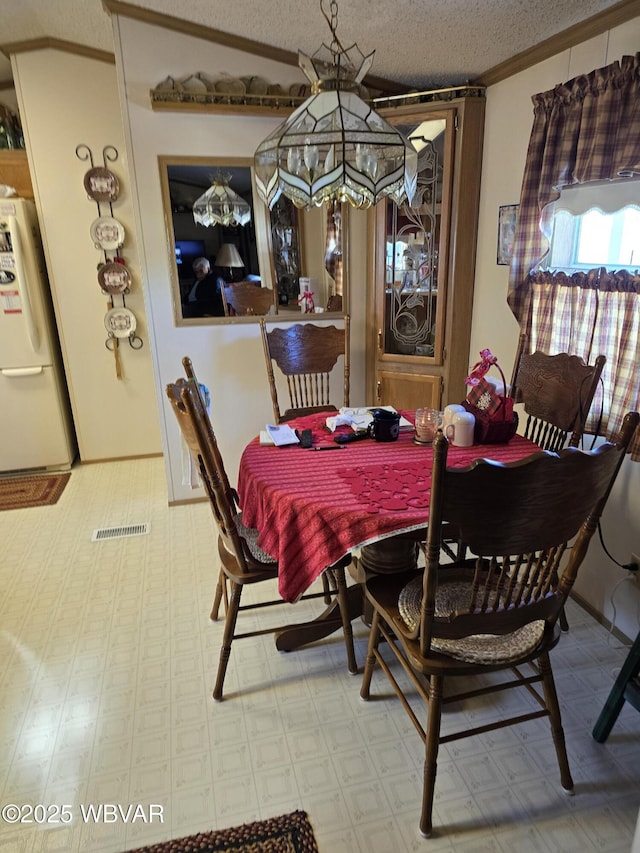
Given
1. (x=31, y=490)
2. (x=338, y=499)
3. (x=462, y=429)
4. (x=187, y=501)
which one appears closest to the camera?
(x=338, y=499)

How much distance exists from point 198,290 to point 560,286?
6.36 feet

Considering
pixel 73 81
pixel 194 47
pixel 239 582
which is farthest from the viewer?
pixel 73 81

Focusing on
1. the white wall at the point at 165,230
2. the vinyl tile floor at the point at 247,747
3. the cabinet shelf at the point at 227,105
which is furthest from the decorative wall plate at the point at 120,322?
the vinyl tile floor at the point at 247,747

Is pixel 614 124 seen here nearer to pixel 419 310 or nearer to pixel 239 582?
pixel 419 310

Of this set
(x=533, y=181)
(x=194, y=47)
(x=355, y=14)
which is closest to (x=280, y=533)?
(x=533, y=181)

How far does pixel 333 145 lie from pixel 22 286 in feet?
9.21

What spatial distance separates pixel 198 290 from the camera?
10.3ft

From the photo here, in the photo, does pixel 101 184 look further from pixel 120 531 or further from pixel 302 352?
pixel 120 531

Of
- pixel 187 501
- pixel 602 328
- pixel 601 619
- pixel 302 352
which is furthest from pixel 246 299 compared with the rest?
pixel 601 619

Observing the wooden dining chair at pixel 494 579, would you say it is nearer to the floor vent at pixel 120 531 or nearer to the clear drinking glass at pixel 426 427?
the clear drinking glass at pixel 426 427

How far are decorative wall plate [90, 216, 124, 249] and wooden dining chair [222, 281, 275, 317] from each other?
3.55ft

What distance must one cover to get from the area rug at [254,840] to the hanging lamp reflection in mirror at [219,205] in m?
2.76

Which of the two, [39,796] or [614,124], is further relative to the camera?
[614,124]

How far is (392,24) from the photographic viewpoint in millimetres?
2359
